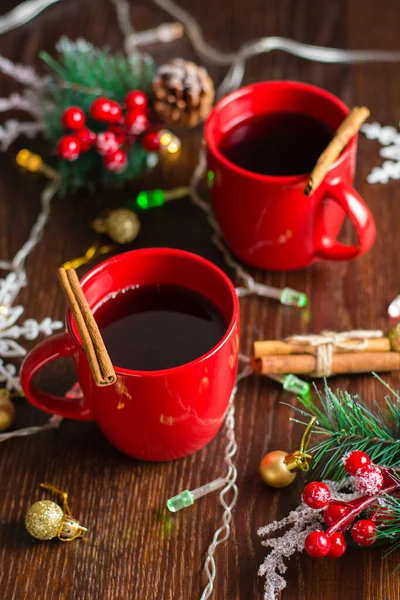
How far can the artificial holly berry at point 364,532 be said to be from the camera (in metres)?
0.72

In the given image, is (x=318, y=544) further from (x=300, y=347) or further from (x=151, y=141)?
(x=151, y=141)

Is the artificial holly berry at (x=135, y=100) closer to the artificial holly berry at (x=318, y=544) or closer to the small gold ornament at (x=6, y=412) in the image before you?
the small gold ornament at (x=6, y=412)

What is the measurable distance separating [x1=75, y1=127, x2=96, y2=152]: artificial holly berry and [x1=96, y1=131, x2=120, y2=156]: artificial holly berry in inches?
0.5

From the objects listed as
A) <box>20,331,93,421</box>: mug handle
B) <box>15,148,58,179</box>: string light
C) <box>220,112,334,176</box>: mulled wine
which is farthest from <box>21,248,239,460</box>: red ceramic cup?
<box>15,148,58,179</box>: string light

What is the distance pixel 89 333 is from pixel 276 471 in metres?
0.24

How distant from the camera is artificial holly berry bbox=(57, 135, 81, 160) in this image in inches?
40.4

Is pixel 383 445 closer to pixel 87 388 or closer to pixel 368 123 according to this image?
pixel 87 388

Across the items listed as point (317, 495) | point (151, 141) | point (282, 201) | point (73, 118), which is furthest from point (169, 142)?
point (317, 495)

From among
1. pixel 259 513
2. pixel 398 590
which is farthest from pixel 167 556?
pixel 398 590

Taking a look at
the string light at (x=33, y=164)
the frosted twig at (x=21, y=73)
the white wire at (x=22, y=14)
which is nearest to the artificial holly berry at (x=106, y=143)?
the string light at (x=33, y=164)

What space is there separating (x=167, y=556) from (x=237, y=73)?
0.78 meters

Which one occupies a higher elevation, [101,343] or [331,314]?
[331,314]

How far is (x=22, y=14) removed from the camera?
1350 mm

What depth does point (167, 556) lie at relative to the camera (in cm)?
78
